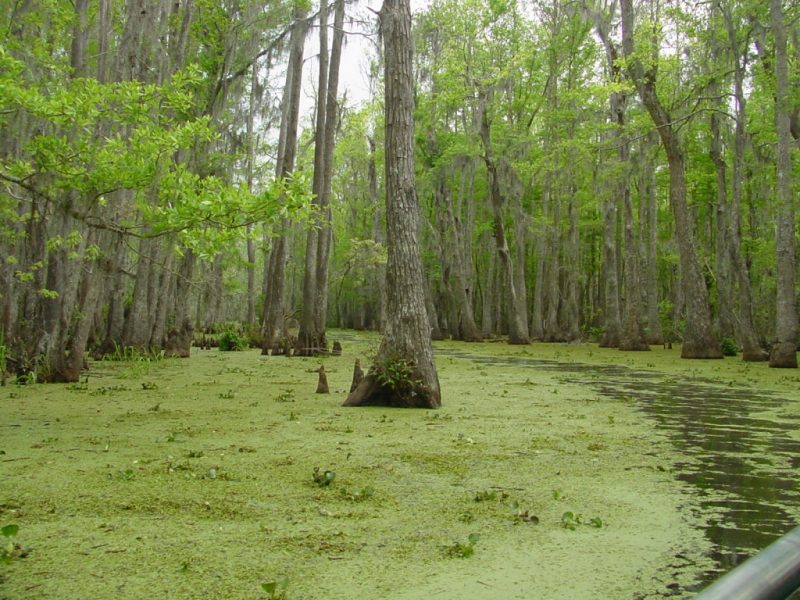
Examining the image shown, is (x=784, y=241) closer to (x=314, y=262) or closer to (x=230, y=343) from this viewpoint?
(x=314, y=262)

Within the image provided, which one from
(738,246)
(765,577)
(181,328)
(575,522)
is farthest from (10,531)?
(738,246)

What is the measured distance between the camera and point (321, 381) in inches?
301

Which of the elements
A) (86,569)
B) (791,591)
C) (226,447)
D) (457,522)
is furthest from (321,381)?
(791,591)

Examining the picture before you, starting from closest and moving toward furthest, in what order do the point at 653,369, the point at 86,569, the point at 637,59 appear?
the point at 86,569 → the point at 653,369 → the point at 637,59

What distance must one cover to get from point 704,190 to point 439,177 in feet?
31.9

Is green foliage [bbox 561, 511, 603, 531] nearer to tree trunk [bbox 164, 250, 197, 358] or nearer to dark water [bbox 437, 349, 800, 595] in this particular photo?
dark water [bbox 437, 349, 800, 595]

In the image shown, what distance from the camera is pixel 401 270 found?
6.89m

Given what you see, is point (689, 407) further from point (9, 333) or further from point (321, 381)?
point (9, 333)

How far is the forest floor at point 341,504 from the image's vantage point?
215 cm

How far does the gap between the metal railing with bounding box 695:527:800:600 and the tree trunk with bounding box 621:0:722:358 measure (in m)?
14.4

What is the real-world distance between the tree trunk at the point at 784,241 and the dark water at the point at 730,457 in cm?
411

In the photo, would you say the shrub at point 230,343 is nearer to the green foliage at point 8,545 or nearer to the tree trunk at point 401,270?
the tree trunk at point 401,270

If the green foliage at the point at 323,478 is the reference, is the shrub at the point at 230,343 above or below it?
above

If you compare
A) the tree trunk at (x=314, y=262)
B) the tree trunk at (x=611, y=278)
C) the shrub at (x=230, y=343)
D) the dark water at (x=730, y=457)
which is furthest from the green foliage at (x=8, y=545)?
the tree trunk at (x=611, y=278)
